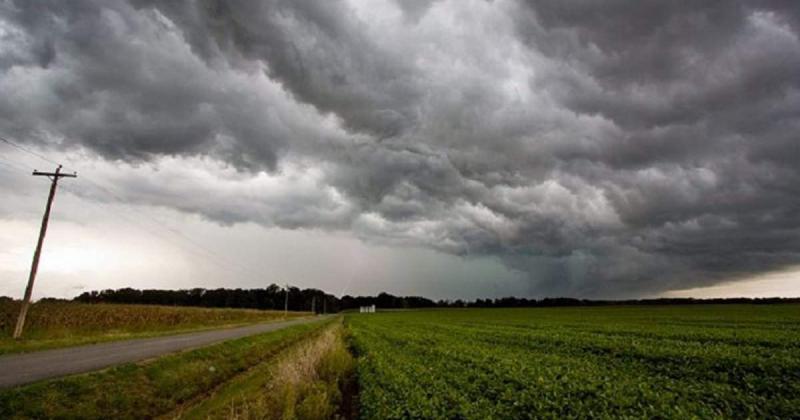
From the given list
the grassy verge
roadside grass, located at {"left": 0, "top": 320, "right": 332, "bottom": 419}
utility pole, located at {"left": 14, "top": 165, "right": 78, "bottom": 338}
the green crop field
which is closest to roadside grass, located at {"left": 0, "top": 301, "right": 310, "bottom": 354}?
utility pole, located at {"left": 14, "top": 165, "right": 78, "bottom": 338}

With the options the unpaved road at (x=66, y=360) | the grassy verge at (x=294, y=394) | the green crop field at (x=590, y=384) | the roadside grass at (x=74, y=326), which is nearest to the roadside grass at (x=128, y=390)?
the grassy verge at (x=294, y=394)

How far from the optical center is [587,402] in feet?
33.1

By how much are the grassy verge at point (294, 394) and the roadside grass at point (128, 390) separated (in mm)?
1091

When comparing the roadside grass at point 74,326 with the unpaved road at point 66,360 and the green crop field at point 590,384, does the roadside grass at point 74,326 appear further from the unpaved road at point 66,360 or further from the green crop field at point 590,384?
the green crop field at point 590,384

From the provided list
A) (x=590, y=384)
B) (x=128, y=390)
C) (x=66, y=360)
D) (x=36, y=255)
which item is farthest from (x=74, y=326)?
(x=590, y=384)

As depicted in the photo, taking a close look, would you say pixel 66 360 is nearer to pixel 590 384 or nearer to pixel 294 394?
pixel 294 394

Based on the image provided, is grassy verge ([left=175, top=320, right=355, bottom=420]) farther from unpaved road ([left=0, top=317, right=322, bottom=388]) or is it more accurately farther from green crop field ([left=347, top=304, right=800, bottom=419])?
unpaved road ([left=0, top=317, right=322, bottom=388])

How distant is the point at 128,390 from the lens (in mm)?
15578

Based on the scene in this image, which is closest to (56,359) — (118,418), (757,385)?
(118,418)

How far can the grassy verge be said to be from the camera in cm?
1224

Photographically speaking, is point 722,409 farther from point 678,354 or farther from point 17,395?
point 17,395

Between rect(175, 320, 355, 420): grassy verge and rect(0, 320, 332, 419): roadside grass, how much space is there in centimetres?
109

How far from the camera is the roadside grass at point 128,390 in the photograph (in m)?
12.4

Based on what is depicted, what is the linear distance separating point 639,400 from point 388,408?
6.03 metres
